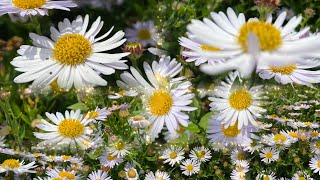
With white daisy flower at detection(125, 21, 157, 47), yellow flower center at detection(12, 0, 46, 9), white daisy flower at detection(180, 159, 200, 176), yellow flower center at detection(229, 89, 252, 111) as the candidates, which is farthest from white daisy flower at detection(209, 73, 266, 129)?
white daisy flower at detection(125, 21, 157, 47)

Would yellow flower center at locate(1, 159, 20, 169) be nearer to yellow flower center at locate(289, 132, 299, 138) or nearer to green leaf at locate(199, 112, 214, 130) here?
green leaf at locate(199, 112, 214, 130)

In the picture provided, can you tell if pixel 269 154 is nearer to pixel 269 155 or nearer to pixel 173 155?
pixel 269 155

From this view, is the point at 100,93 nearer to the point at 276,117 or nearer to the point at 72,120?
the point at 72,120

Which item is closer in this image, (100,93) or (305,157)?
(305,157)

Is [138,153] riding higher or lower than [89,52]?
lower

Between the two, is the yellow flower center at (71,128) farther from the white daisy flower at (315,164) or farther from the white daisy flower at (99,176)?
the white daisy flower at (315,164)

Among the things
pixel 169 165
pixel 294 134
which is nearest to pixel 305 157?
pixel 294 134
